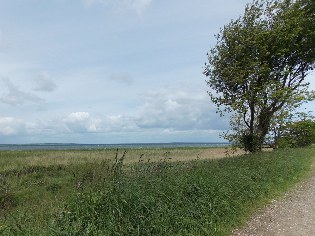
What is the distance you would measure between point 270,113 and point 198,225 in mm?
26248

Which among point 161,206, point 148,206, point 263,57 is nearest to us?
point 148,206

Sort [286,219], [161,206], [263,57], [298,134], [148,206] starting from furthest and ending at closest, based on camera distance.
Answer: [298,134] → [263,57] → [286,219] → [161,206] → [148,206]

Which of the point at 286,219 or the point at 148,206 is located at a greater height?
the point at 148,206

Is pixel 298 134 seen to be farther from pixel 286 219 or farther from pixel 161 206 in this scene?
pixel 161 206

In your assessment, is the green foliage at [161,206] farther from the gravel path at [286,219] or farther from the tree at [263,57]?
the tree at [263,57]

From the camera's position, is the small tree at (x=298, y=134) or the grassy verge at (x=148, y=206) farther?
the small tree at (x=298, y=134)

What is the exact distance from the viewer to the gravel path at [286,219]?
32.1 feet

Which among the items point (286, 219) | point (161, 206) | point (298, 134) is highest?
point (298, 134)

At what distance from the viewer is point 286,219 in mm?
11039

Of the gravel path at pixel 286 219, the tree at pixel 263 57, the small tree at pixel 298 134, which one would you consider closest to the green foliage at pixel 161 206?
the gravel path at pixel 286 219

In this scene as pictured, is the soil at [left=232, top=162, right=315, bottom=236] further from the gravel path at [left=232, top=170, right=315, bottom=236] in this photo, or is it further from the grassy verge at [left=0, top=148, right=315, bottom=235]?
the grassy verge at [left=0, top=148, right=315, bottom=235]

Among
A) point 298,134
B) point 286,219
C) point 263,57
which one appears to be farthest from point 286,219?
point 298,134

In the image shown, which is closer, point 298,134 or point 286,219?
point 286,219

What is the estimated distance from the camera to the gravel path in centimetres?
978
